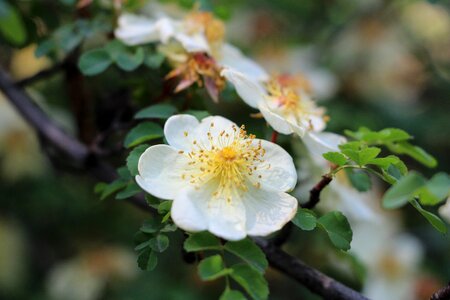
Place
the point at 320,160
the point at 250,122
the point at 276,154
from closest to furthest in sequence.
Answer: the point at 276,154 < the point at 320,160 < the point at 250,122

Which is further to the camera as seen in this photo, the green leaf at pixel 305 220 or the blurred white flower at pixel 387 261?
the blurred white flower at pixel 387 261

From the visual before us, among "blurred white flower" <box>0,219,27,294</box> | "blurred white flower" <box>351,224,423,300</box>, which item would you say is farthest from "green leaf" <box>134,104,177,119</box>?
"blurred white flower" <box>0,219,27,294</box>

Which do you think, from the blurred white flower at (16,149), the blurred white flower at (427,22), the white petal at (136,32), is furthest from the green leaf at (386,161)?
the blurred white flower at (427,22)

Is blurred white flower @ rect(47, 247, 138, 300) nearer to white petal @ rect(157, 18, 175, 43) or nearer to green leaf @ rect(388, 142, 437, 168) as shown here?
white petal @ rect(157, 18, 175, 43)

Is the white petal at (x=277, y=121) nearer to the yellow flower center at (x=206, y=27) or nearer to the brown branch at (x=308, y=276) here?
the brown branch at (x=308, y=276)

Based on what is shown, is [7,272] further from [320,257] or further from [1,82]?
[320,257]

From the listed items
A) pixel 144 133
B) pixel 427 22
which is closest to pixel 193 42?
pixel 144 133

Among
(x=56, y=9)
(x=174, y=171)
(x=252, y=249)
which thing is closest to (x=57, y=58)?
(x=56, y=9)
